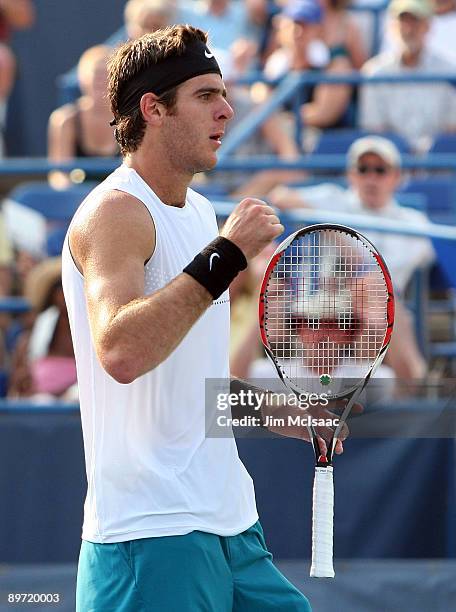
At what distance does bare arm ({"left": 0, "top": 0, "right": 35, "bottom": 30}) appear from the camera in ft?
30.6

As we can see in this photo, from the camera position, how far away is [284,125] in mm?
7660

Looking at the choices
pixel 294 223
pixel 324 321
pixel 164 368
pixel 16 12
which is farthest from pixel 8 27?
pixel 164 368

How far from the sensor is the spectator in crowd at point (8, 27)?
29.0 ft

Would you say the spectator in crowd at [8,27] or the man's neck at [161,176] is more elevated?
the spectator in crowd at [8,27]

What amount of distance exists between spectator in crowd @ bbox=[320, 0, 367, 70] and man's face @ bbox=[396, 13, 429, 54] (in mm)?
632

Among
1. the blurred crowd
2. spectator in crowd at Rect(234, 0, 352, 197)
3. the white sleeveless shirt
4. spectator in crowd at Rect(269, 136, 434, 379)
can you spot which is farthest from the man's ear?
spectator in crowd at Rect(234, 0, 352, 197)

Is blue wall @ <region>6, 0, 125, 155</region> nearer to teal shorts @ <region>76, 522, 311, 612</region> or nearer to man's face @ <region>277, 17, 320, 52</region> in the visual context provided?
man's face @ <region>277, 17, 320, 52</region>

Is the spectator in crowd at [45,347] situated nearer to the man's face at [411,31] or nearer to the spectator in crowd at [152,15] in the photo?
the spectator in crowd at [152,15]

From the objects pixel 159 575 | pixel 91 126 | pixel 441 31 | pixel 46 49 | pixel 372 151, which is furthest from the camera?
pixel 46 49

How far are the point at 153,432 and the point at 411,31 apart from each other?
562 centimetres

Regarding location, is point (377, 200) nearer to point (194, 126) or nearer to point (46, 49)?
point (194, 126)

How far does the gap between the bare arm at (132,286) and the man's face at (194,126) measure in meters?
0.19

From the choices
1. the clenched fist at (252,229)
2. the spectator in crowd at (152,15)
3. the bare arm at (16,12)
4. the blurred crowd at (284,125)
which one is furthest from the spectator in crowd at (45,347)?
the bare arm at (16,12)

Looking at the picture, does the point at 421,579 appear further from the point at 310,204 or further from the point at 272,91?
the point at 272,91
